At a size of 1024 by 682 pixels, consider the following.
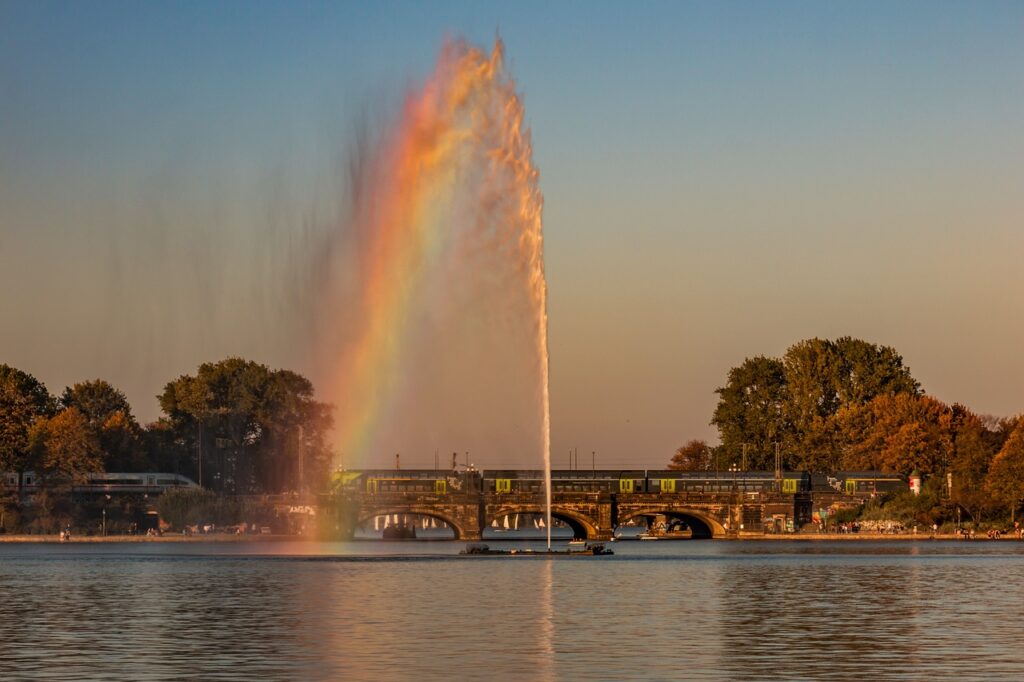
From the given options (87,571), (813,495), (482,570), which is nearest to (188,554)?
(87,571)

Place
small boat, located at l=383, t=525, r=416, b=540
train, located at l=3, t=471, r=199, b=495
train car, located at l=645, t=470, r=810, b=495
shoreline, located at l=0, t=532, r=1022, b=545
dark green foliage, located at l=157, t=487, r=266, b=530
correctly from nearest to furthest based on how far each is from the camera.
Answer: shoreline, located at l=0, t=532, r=1022, b=545
dark green foliage, located at l=157, t=487, r=266, b=530
train car, located at l=645, t=470, r=810, b=495
train, located at l=3, t=471, r=199, b=495
small boat, located at l=383, t=525, r=416, b=540

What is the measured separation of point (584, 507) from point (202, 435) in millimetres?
49242

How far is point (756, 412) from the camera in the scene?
181m

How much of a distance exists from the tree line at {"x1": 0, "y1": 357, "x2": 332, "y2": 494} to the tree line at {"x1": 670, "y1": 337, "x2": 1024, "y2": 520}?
152ft

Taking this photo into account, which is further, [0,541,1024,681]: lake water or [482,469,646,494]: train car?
[482,469,646,494]: train car

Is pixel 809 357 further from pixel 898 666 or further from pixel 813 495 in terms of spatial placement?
pixel 898 666

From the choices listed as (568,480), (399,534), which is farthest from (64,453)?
(568,480)

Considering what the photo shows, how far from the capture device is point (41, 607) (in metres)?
58.3

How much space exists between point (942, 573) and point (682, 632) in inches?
1511

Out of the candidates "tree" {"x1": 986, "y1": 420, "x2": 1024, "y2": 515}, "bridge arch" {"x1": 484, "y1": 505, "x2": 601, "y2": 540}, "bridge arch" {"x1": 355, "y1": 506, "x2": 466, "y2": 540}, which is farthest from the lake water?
"bridge arch" {"x1": 484, "y1": 505, "x2": 601, "y2": 540}

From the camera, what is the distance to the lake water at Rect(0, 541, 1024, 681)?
121ft

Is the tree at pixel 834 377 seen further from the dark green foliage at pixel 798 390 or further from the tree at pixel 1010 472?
the tree at pixel 1010 472

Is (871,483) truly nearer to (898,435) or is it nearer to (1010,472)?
(898,435)

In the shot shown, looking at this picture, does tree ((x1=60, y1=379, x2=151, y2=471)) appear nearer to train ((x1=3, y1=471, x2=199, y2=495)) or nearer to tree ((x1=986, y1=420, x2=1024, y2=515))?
train ((x1=3, y1=471, x2=199, y2=495))
